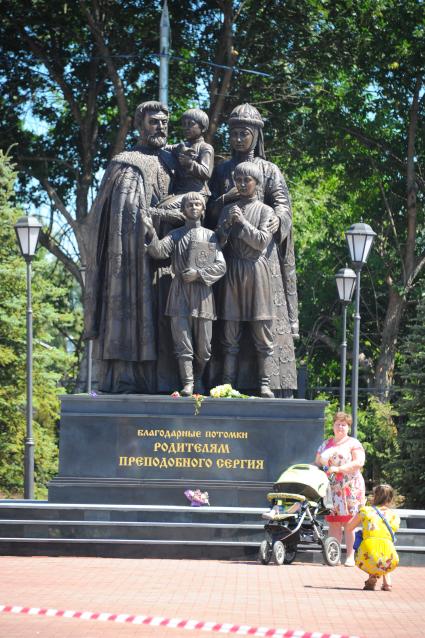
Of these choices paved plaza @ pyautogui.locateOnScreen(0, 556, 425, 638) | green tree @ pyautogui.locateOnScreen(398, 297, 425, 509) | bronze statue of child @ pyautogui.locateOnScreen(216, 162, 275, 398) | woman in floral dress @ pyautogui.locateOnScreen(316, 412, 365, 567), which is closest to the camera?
paved plaza @ pyautogui.locateOnScreen(0, 556, 425, 638)

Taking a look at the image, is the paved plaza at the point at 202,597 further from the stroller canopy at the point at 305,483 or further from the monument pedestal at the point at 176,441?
the monument pedestal at the point at 176,441

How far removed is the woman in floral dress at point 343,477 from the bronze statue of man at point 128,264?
280 centimetres

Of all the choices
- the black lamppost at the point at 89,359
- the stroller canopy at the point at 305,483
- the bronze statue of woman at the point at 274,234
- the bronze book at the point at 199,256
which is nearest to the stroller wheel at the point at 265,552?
the stroller canopy at the point at 305,483

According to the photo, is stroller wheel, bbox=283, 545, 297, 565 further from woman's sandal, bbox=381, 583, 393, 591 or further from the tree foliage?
the tree foliage

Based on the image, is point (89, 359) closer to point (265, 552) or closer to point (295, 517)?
point (295, 517)

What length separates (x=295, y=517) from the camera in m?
15.2

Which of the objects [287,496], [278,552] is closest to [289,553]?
[278,552]

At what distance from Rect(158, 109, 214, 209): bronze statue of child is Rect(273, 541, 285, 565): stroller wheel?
4560 mm

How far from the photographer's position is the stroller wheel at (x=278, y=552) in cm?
1494

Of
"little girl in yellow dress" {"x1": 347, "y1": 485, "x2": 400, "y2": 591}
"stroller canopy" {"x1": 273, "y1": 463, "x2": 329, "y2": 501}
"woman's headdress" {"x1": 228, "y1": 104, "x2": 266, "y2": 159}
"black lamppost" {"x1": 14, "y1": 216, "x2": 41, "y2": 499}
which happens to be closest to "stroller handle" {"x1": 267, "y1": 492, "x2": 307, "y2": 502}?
"stroller canopy" {"x1": 273, "y1": 463, "x2": 329, "y2": 501}

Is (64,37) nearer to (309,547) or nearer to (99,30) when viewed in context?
(99,30)

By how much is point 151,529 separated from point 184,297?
105 inches

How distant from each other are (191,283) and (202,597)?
526cm

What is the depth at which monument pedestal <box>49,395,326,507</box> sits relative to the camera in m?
16.7
